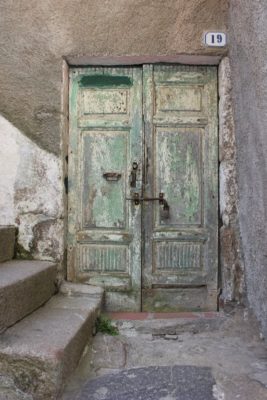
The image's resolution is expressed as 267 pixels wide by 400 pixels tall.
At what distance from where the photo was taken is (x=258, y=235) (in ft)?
8.80

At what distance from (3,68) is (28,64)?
0.20m

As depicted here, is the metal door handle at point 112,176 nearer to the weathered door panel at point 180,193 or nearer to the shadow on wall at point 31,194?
the weathered door panel at point 180,193

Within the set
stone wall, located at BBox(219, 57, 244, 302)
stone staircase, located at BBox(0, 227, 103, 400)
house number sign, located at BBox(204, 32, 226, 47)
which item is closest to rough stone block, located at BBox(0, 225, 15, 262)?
stone staircase, located at BBox(0, 227, 103, 400)

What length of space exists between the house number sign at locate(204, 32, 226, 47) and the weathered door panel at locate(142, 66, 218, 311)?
10.3 inches

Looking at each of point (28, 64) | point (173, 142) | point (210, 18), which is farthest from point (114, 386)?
point (210, 18)

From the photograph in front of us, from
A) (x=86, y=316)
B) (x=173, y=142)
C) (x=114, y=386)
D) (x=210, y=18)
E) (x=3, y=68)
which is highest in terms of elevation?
(x=210, y=18)

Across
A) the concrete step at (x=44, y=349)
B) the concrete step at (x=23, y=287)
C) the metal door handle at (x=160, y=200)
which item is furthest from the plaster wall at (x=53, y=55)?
the concrete step at (x=44, y=349)

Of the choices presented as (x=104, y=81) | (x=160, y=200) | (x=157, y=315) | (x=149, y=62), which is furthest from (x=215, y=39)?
(x=157, y=315)

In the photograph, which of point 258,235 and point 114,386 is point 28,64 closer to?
point 258,235

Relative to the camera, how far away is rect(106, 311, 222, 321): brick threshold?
312 centimetres

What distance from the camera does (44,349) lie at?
2.01 metres

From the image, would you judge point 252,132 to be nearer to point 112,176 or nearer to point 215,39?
point 215,39

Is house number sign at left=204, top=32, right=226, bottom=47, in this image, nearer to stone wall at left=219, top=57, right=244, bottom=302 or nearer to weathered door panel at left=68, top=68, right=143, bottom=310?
stone wall at left=219, top=57, right=244, bottom=302

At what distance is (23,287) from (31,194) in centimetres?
100
